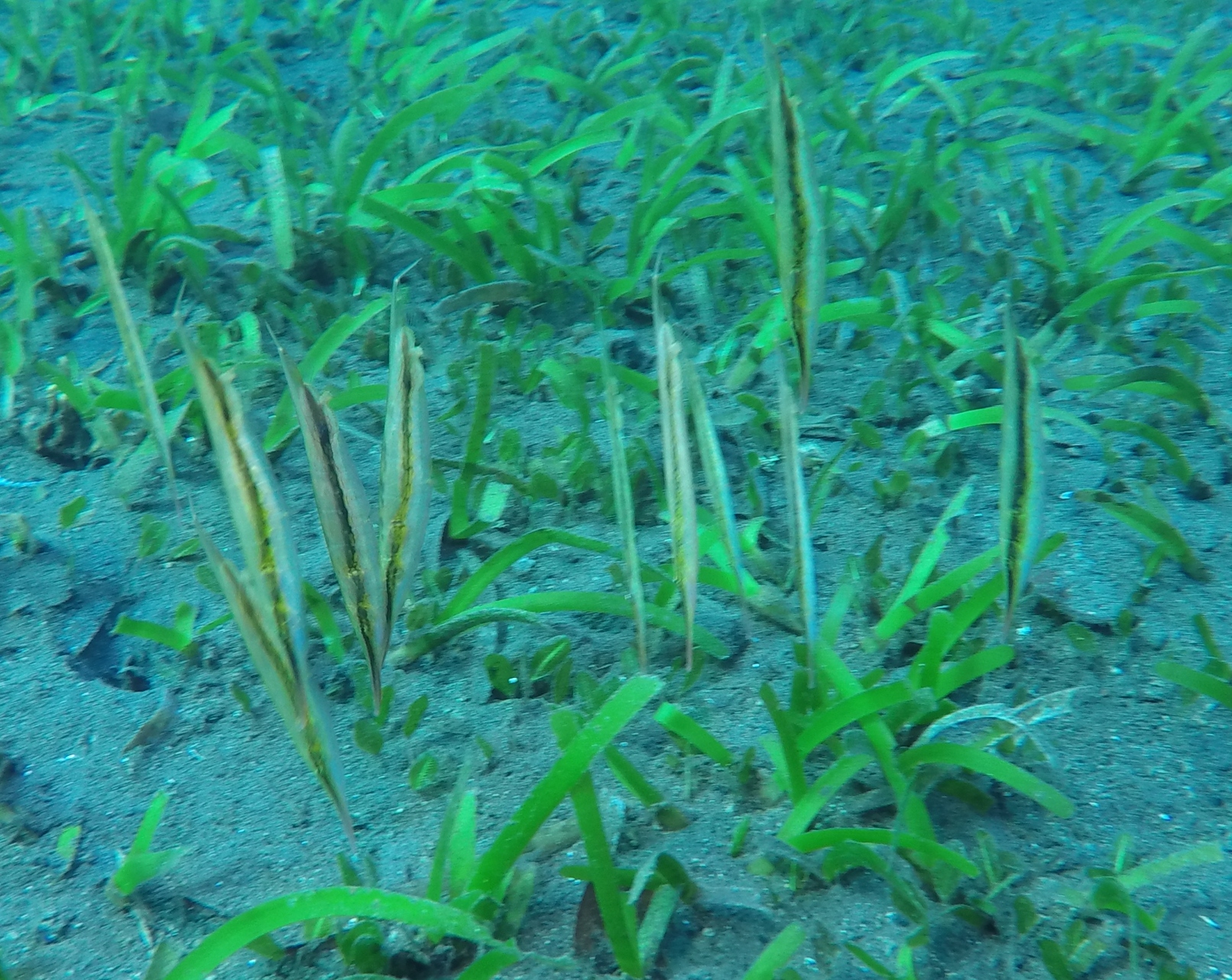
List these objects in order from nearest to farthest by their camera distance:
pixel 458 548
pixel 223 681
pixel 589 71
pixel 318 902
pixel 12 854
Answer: pixel 318 902
pixel 12 854
pixel 223 681
pixel 458 548
pixel 589 71

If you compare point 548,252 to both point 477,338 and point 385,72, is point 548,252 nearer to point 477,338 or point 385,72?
point 477,338

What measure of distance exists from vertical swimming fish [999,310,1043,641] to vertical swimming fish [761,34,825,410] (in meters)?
0.53

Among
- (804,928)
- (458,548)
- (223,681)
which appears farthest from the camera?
(458,548)

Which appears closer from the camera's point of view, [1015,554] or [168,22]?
[1015,554]

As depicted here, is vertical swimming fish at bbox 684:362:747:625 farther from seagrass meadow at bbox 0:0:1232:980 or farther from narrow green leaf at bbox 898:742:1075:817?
narrow green leaf at bbox 898:742:1075:817

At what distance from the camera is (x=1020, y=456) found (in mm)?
1534

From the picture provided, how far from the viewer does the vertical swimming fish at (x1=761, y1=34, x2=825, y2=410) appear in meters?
1.92

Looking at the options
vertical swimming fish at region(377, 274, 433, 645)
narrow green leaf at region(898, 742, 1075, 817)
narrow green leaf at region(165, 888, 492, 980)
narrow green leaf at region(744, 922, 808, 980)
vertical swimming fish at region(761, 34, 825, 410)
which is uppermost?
vertical swimming fish at region(761, 34, 825, 410)

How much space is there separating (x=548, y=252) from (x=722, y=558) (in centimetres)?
151

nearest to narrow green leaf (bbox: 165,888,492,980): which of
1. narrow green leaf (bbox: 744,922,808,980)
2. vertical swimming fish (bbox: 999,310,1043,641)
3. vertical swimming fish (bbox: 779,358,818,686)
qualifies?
narrow green leaf (bbox: 744,922,808,980)

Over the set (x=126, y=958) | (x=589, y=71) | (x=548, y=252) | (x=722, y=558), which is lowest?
(x=126, y=958)

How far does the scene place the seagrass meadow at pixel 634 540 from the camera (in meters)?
1.56

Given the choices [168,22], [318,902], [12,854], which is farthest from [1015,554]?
[168,22]

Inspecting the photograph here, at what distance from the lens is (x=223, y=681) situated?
215 cm
